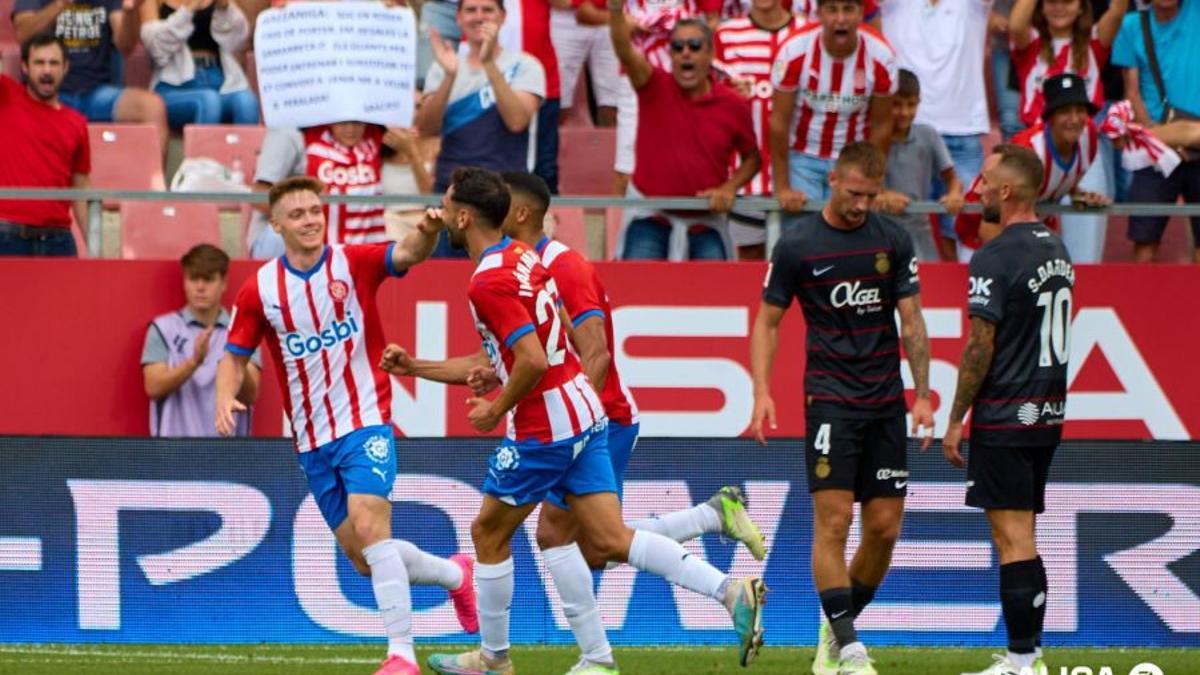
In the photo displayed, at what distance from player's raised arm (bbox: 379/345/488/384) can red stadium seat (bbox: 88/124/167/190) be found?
524cm

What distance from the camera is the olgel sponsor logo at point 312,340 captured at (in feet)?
31.0

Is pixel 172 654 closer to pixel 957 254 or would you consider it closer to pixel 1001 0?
pixel 957 254

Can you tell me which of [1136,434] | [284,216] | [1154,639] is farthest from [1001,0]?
[284,216]

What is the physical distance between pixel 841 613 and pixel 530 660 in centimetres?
186

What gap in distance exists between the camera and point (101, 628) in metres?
11.0

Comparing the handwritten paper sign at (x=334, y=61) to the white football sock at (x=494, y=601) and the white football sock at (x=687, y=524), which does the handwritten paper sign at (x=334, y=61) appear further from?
the white football sock at (x=494, y=601)

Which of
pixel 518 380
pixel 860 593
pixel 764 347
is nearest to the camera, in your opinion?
pixel 518 380

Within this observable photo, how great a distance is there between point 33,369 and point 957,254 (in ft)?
19.6

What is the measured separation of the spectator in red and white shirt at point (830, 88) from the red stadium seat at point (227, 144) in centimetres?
361

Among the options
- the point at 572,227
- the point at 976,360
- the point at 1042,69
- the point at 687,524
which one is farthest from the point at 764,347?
the point at 1042,69

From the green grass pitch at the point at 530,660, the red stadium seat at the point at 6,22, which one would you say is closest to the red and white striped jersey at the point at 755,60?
the green grass pitch at the point at 530,660

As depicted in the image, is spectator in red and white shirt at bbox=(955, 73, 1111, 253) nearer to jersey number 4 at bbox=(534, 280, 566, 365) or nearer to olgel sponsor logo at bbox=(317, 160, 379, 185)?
olgel sponsor logo at bbox=(317, 160, 379, 185)

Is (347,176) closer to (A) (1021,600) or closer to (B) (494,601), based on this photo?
(B) (494,601)

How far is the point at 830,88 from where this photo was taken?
1253 centimetres
